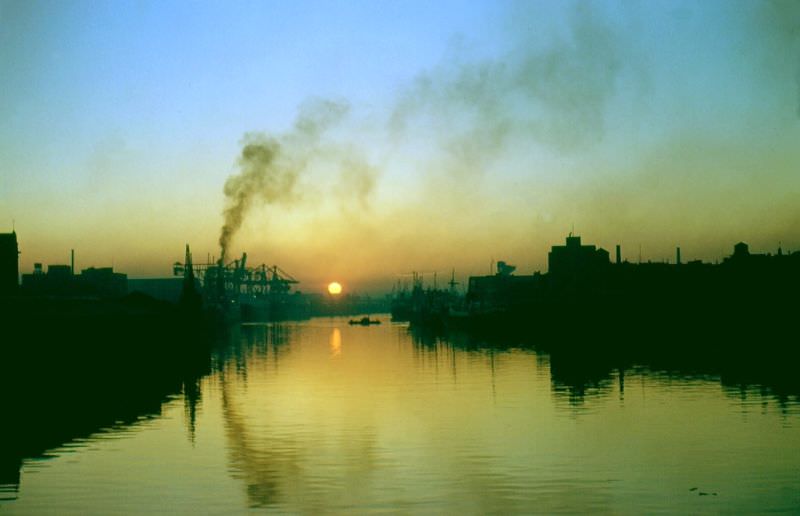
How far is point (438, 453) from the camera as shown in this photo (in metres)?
27.2

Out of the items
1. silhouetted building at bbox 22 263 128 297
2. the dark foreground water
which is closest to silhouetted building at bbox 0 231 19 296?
silhouetted building at bbox 22 263 128 297

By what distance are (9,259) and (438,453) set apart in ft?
278

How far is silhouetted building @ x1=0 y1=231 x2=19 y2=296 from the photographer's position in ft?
327

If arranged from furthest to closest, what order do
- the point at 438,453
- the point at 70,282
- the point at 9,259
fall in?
the point at 70,282
the point at 9,259
the point at 438,453

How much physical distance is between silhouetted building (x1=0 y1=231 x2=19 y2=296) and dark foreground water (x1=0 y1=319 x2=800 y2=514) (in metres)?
58.8

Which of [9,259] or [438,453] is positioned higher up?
[9,259]

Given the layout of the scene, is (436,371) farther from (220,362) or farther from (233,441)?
(233,441)

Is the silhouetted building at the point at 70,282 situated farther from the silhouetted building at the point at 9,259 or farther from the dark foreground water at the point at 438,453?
the dark foreground water at the point at 438,453

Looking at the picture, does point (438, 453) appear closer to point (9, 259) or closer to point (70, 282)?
point (9, 259)

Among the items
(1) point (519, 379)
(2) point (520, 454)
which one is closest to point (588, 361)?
(1) point (519, 379)

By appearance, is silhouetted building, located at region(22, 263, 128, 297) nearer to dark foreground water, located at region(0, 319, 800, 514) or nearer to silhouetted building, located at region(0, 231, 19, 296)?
silhouetted building, located at region(0, 231, 19, 296)

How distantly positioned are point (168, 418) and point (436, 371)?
26.7m

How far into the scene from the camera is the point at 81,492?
2208 cm

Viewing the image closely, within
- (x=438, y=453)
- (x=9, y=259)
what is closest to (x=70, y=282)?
(x=9, y=259)
